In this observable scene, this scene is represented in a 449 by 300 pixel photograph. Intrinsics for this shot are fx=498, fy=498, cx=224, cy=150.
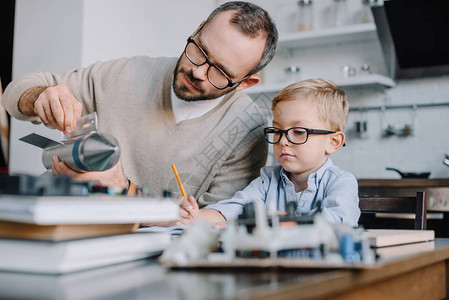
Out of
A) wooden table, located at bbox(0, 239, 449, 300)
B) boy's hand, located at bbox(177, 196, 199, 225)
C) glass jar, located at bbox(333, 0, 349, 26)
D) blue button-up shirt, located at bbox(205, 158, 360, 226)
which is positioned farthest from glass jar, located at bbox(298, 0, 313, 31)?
wooden table, located at bbox(0, 239, 449, 300)

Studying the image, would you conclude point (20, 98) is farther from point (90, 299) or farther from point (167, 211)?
point (90, 299)

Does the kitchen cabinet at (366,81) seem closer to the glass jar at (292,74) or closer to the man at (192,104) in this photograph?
the glass jar at (292,74)

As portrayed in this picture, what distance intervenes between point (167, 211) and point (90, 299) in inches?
9.3

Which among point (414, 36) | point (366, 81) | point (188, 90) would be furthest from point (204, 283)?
point (414, 36)

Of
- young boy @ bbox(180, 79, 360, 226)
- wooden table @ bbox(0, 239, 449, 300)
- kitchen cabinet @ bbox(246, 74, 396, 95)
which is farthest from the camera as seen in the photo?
kitchen cabinet @ bbox(246, 74, 396, 95)

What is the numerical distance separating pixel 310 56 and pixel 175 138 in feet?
9.14

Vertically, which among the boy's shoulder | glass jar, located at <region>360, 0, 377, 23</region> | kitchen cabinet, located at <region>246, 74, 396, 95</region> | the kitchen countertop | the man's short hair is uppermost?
glass jar, located at <region>360, 0, 377, 23</region>

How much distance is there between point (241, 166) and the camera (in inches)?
64.8

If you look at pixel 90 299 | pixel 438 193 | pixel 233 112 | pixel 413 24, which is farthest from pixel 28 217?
pixel 413 24

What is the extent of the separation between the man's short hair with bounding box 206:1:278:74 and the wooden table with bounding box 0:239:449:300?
1003 millimetres

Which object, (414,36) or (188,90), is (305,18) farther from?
(188,90)

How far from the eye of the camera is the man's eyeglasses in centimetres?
147

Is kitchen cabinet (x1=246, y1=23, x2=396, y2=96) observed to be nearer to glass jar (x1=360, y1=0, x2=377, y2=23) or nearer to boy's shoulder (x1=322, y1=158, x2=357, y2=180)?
glass jar (x1=360, y1=0, x2=377, y2=23)

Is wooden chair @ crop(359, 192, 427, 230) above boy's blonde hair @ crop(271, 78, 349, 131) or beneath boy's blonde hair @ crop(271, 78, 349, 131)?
beneath
